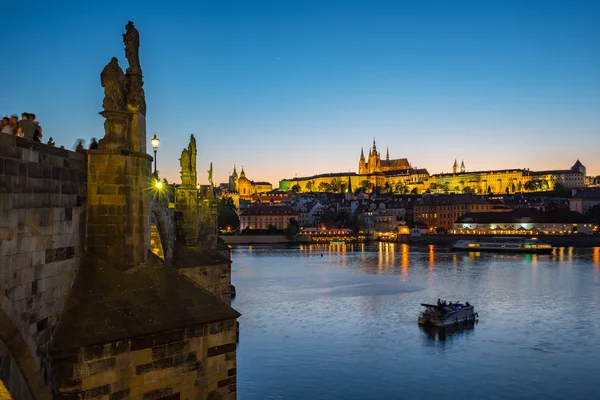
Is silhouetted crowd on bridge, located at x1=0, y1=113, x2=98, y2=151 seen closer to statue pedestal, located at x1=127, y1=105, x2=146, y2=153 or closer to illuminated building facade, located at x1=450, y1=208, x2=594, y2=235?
statue pedestal, located at x1=127, y1=105, x2=146, y2=153

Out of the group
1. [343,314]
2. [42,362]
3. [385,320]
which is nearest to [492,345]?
[385,320]

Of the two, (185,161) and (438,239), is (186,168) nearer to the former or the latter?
(185,161)

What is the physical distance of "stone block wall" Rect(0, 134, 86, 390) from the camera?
6289 mm

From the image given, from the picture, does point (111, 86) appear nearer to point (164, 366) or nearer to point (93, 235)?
point (93, 235)

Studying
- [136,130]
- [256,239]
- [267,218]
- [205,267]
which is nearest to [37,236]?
[136,130]

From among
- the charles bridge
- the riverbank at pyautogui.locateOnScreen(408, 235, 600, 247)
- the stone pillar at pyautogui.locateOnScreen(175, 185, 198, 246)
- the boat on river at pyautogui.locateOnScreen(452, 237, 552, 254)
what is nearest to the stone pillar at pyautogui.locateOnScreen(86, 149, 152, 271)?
the charles bridge

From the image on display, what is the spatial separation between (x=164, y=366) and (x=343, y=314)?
94.5ft

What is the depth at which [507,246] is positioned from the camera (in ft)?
320

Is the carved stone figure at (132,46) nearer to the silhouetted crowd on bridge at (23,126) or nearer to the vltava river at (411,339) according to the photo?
the silhouetted crowd on bridge at (23,126)

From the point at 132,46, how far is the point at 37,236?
4.31 metres

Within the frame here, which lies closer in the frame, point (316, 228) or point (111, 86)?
point (111, 86)

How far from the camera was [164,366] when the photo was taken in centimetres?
819

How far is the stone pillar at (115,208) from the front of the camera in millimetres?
8961

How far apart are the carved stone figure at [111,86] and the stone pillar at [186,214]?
13.0m
